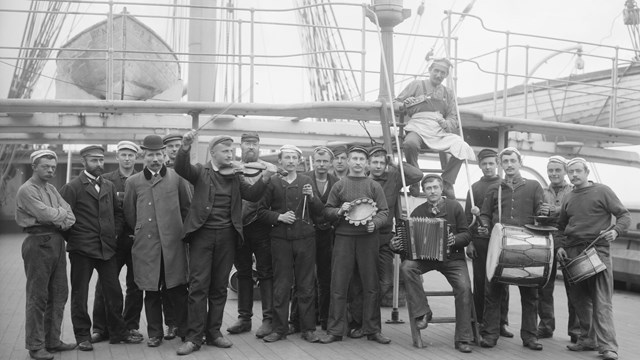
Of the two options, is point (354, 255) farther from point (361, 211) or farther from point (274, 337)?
point (274, 337)

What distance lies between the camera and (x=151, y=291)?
21.7 feet

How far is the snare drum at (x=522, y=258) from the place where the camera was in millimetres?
6410

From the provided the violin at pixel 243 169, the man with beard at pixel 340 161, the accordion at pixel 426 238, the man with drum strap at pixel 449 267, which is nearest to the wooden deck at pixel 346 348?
the man with drum strap at pixel 449 267

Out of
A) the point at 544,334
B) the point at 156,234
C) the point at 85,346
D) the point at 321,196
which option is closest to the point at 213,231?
the point at 156,234

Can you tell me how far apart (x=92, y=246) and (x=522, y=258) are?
362cm

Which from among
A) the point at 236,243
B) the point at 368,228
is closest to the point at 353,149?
the point at 368,228

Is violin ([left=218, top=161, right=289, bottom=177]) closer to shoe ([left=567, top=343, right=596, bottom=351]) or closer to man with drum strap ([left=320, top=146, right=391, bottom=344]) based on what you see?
man with drum strap ([left=320, top=146, right=391, bottom=344])

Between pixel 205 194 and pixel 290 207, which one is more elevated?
pixel 205 194

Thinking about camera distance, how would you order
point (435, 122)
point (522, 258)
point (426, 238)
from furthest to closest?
point (435, 122) < point (426, 238) < point (522, 258)

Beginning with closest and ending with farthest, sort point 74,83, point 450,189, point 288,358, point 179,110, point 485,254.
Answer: point 288,358 → point 485,254 → point 450,189 → point 179,110 → point 74,83

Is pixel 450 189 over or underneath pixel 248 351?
over

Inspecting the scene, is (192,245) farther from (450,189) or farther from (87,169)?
(450,189)

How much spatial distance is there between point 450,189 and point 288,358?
111 inches

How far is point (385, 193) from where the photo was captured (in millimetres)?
7414
